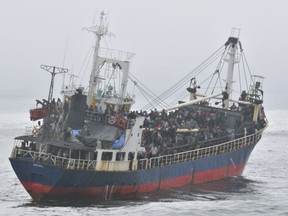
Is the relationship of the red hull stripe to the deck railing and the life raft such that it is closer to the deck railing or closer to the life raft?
the deck railing

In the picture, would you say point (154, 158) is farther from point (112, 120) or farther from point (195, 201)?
point (112, 120)

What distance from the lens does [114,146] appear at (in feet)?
142

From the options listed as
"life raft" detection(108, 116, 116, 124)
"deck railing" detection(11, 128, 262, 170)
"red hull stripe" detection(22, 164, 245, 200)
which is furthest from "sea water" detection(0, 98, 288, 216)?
"life raft" detection(108, 116, 116, 124)

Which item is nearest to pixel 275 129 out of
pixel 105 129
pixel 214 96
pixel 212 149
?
pixel 214 96

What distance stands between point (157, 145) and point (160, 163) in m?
1.75

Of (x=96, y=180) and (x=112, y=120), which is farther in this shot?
(x=112, y=120)

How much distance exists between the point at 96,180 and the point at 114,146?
2.80 metres

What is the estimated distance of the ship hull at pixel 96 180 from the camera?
132 ft

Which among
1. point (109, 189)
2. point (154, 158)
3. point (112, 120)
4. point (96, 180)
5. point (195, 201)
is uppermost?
point (112, 120)

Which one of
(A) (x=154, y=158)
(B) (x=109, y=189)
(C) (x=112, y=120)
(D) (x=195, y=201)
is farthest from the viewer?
(A) (x=154, y=158)

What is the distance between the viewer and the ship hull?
4022 centimetres

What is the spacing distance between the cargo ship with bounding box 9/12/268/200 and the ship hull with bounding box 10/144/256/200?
0.19 ft

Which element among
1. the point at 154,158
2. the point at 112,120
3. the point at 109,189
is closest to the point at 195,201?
the point at 154,158

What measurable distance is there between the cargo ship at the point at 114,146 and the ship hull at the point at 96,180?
0.06m
